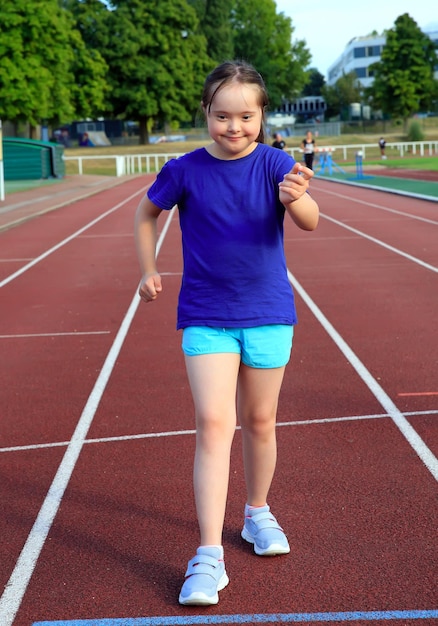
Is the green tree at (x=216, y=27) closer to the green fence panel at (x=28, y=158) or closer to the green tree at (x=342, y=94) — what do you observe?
the green tree at (x=342, y=94)

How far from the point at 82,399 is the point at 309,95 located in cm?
16714

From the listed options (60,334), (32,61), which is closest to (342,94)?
(32,61)

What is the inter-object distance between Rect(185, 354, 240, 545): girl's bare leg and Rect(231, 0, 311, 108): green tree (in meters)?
102

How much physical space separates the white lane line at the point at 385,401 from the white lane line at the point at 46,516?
6.04ft

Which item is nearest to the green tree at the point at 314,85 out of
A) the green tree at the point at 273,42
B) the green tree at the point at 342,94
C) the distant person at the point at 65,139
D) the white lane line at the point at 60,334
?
the green tree at the point at 342,94

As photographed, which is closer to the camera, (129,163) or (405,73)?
(129,163)

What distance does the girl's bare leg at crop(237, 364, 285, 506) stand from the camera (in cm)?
381

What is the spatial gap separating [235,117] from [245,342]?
81 cm

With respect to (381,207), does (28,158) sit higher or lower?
higher

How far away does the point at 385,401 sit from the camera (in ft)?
21.5

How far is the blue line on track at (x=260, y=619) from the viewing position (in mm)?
3428

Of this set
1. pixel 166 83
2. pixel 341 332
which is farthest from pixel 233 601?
pixel 166 83

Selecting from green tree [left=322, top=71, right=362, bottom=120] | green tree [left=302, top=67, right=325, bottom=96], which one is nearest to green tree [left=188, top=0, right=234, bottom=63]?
green tree [left=322, top=71, right=362, bottom=120]

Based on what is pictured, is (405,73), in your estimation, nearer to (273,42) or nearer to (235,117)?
(273,42)
